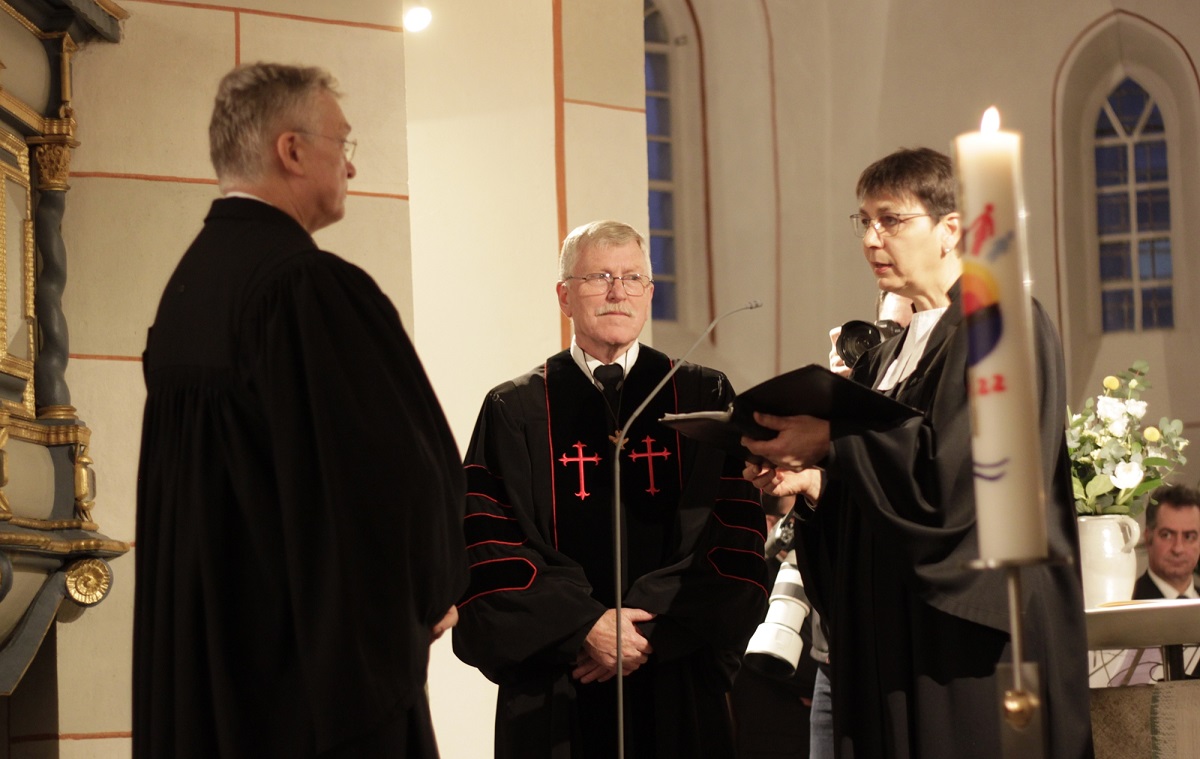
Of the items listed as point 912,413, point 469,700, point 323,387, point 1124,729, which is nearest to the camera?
point 323,387

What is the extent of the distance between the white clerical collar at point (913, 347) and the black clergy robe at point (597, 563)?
0.72 meters

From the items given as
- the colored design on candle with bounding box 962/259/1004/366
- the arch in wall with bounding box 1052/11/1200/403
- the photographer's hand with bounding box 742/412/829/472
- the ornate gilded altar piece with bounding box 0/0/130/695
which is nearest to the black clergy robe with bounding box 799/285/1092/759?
the photographer's hand with bounding box 742/412/829/472

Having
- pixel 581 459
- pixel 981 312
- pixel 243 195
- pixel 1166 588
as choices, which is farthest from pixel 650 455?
pixel 1166 588

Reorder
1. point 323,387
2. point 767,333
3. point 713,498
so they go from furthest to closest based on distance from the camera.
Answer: point 767,333 < point 713,498 < point 323,387

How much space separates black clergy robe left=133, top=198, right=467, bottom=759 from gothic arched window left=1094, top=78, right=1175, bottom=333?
1181 centimetres

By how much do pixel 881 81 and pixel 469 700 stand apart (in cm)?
919

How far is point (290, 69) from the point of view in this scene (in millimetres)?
2982

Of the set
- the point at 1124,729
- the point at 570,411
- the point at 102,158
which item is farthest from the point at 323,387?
the point at 102,158

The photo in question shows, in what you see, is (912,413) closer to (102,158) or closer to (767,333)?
(102,158)

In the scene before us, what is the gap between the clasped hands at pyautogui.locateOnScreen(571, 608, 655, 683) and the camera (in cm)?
371

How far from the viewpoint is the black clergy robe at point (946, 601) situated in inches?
115

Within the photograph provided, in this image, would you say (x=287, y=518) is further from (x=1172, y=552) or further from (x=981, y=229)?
(x=1172, y=552)

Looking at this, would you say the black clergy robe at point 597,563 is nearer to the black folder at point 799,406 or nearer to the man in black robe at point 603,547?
the man in black robe at point 603,547

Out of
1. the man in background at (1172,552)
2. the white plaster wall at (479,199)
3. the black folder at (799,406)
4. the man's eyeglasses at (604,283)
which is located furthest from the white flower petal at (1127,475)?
the man in background at (1172,552)
